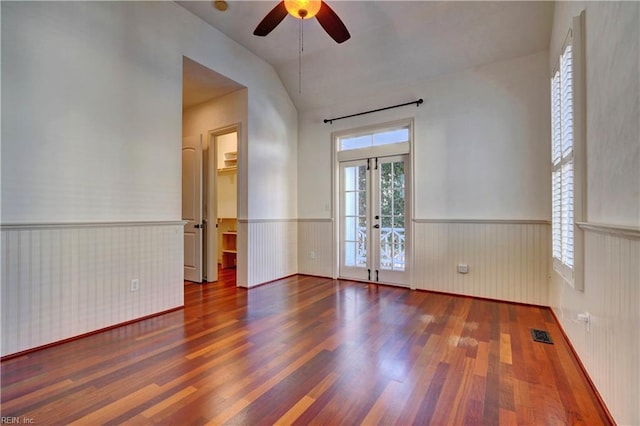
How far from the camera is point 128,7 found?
2.96m

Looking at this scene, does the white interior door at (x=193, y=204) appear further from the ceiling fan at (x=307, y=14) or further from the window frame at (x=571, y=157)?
the window frame at (x=571, y=157)

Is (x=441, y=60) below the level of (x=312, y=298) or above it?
above

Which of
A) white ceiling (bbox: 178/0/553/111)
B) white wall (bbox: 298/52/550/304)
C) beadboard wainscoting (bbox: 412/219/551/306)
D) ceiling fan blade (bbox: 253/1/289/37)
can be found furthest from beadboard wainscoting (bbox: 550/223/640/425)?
ceiling fan blade (bbox: 253/1/289/37)

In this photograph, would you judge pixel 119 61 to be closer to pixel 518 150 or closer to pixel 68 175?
pixel 68 175

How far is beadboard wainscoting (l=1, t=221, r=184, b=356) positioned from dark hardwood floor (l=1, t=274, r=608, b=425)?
0.17 meters

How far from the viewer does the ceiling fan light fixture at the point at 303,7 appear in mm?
2354

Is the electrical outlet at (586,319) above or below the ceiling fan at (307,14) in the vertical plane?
below

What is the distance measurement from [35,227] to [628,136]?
3.79 m

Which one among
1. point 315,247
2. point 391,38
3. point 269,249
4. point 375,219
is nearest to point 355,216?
point 375,219

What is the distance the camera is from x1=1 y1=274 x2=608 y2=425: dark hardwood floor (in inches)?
63.9

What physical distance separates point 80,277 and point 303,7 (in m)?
2.91

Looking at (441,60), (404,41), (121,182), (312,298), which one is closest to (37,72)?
(121,182)

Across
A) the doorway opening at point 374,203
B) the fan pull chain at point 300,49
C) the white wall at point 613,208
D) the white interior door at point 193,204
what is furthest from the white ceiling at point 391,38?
the white wall at point 613,208

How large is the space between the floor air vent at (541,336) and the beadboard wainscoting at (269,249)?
10.9 ft
